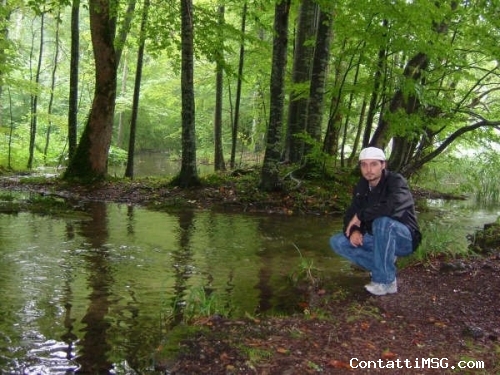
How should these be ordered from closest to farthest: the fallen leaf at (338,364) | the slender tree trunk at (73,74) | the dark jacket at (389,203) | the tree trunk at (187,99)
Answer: the fallen leaf at (338,364), the dark jacket at (389,203), the tree trunk at (187,99), the slender tree trunk at (73,74)

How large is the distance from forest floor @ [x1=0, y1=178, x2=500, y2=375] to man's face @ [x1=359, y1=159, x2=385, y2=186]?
110 centimetres

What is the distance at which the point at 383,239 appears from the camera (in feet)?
13.5

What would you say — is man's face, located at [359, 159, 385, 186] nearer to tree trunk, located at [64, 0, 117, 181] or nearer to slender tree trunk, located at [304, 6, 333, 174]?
slender tree trunk, located at [304, 6, 333, 174]

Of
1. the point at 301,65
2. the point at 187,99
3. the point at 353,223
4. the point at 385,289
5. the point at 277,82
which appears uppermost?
the point at 301,65

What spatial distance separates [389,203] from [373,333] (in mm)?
1206

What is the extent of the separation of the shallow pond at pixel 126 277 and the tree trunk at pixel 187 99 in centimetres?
231

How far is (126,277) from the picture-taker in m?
4.69

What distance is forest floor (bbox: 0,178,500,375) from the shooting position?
2.86m

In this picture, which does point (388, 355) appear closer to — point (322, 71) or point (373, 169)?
point (373, 169)

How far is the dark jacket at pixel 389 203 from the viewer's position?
407 centimetres

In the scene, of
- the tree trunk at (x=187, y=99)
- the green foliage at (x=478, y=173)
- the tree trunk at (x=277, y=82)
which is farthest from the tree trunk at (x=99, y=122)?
the green foliage at (x=478, y=173)

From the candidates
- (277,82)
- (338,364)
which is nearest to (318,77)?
(277,82)

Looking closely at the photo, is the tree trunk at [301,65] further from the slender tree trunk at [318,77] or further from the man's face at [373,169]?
the man's face at [373,169]

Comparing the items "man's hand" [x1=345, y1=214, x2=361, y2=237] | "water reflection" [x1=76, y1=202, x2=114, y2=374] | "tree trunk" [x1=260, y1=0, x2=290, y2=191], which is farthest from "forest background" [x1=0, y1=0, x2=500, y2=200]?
"man's hand" [x1=345, y1=214, x2=361, y2=237]
